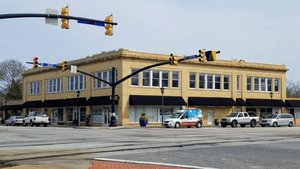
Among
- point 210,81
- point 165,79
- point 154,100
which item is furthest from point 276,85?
point 154,100

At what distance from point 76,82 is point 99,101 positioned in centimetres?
863

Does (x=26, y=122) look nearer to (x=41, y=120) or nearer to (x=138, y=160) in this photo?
(x=41, y=120)

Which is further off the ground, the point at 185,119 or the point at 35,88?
the point at 35,88

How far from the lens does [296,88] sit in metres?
124

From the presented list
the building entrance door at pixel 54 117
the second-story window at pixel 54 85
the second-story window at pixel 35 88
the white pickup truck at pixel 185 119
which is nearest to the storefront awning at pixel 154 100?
the white pickup truck at pixel 185 119

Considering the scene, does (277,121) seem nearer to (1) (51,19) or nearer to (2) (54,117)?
(2) (54,117)

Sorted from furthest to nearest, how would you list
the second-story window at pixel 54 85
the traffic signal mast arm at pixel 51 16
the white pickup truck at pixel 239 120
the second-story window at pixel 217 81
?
the second-story window at pixel 54 85 → the second-story window at pixel 217 81 → the white pickup truck at pixel 239 120 → the traffic signal mast arm at pixel 51 16

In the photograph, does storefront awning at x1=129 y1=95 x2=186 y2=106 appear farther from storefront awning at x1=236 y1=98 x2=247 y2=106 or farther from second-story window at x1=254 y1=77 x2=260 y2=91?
second-story window at x1=254 y1=77 x2=260 y2=91

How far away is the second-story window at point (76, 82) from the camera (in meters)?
59.9

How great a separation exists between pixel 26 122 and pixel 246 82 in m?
30.2

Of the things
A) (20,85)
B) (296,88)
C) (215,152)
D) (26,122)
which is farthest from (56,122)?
(296,88)

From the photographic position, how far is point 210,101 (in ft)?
190

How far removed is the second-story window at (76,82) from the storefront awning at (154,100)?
10.4 m

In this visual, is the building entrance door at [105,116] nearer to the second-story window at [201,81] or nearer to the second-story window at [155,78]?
the second-story window at [155,78]
